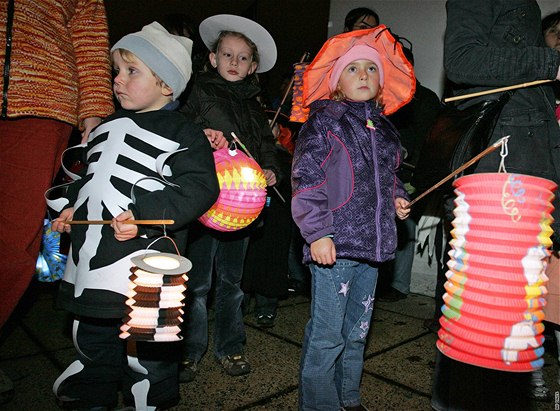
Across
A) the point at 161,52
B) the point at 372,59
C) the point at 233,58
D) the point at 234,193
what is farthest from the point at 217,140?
the point at 372,59

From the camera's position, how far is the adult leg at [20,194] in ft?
7.45

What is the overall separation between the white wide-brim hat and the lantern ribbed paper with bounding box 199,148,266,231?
106 centimetres

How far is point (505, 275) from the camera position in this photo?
1257 millimetres

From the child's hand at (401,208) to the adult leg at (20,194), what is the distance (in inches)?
72.4

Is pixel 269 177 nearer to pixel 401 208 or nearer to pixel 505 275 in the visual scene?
pixel 401 208

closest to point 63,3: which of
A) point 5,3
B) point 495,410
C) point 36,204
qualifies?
point 5,3

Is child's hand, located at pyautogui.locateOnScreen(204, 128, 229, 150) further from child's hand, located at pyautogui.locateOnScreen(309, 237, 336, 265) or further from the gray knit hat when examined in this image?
child's hand, located at pyautogui.locateOnScreen(309, 237, 336, 265)

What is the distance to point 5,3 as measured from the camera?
86.9 inches

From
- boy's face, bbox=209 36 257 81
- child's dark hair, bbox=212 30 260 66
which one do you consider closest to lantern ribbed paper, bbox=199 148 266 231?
boy's face, bbox=209 36 257 81

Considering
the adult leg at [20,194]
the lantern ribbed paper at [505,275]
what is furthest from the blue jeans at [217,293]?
the lantern ribbed paper at [505,275]

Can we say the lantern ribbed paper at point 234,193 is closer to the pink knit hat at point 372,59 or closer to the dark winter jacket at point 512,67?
the pink knit hat at point 372,59

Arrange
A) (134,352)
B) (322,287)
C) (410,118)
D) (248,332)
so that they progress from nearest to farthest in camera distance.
A: (134,352)
(322,287)
(248,332)
(410,118)

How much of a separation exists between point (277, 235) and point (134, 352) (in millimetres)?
2202

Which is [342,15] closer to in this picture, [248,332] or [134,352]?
[248,332]
